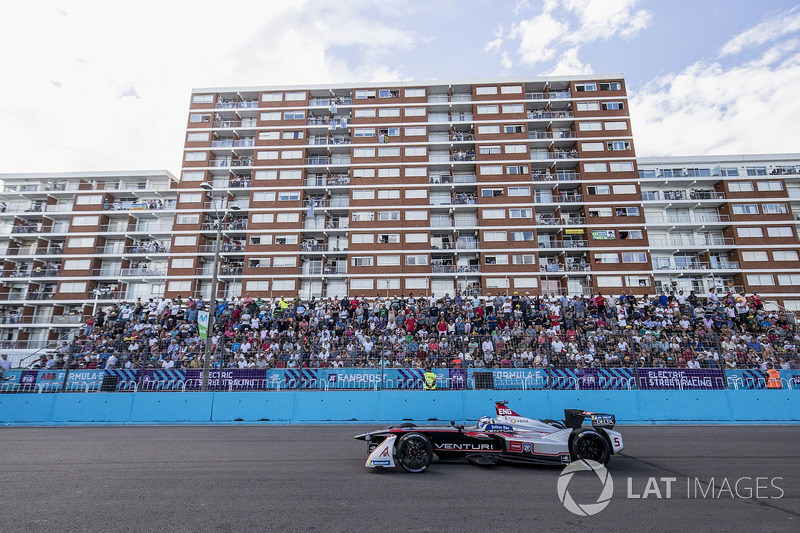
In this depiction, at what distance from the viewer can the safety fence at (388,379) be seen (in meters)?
13.5

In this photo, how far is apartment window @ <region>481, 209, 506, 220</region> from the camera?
42319 millimetres

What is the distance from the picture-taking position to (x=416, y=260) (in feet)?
136

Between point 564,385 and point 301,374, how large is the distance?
8154mm

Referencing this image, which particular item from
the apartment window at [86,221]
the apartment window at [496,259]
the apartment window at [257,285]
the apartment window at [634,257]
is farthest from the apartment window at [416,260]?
the apartment window at [86,221]

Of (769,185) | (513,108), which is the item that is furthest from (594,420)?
(769,185)

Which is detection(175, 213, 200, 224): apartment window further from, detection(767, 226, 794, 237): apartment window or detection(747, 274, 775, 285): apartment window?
detection(767, 226, 794, 237): apartment window

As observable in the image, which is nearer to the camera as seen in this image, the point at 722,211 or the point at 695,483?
the point at 695,483

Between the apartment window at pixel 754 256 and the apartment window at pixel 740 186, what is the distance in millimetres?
7115

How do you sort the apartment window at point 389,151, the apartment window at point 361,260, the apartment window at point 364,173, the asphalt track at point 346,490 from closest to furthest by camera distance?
the asphalt track at point 346,490
the apartment window at point 361,260
the apartment window at point 364,173
the apartment window at point 389,151

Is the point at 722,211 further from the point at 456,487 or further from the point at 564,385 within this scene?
the point at 456,487

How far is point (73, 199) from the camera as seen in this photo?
48.9 meters

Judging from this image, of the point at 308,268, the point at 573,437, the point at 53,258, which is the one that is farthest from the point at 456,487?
the point at 53,258

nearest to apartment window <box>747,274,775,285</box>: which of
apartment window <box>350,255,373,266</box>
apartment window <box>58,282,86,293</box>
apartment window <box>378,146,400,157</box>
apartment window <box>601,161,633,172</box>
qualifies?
apartment window <box>601,161,633,172</box>

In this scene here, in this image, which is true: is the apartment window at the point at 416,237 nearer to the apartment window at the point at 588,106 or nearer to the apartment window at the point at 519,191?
the apartment window at the point at 519,191
